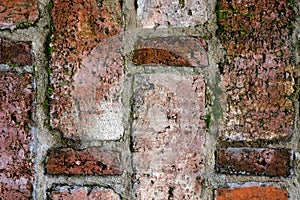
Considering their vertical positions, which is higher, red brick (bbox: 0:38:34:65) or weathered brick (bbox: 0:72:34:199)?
red brick (bbox: 0:38:34:65)

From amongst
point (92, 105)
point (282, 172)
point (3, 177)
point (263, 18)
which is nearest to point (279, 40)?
point (263, 18)

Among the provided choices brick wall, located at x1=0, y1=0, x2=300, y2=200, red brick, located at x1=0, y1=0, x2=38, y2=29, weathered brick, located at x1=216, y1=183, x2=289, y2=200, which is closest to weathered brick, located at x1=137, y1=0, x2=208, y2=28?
brick wall, located at x1=0, y1=0, x2=300, y2=200

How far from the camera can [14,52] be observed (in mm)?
897

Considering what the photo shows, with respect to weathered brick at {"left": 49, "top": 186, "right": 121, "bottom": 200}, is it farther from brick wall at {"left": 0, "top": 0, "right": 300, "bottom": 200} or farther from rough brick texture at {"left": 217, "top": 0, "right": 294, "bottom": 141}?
rough brick texture at {"left": 217, "top": 0, "right": 294, "bottom": 141}

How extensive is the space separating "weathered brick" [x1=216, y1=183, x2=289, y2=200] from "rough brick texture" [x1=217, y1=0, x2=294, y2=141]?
85 millimetres

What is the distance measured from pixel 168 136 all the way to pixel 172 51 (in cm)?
14

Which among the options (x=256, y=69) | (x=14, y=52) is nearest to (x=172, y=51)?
(x=256, y=69)

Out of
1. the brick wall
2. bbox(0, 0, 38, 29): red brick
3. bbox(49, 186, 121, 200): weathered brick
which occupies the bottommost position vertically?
bbox(49, 186, 121, 200): weathered brick

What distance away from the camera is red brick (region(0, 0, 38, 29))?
90 cm

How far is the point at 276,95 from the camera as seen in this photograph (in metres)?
0.90

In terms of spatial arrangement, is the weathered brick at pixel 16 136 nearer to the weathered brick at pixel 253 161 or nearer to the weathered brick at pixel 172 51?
the weathered brick at pixel 172 51

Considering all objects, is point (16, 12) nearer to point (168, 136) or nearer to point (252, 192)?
point (168, 136)

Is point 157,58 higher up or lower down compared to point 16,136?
higher up

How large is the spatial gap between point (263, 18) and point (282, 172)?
0.26 metres
